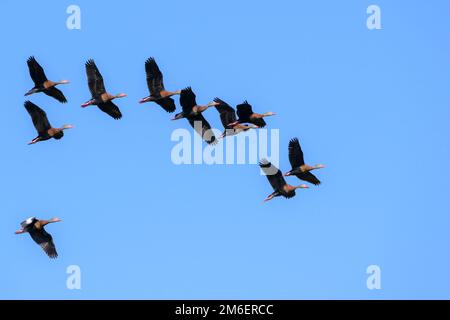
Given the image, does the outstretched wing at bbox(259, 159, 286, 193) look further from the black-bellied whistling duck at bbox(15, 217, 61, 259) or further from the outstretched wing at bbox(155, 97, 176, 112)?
the black-bellied whistling duck at bbox(15, 217, 61, 259)

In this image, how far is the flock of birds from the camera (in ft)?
140

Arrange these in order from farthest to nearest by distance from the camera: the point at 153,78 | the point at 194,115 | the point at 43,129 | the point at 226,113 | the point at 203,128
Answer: the point at 226,113
the point at 203,128
the point at 194,115
the point at 43,129
the point at 153,78

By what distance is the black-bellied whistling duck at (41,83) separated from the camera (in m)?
43.0

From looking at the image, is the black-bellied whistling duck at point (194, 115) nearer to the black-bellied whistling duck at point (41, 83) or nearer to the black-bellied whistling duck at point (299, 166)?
the black-bellied whistling duck at point (299, 166)

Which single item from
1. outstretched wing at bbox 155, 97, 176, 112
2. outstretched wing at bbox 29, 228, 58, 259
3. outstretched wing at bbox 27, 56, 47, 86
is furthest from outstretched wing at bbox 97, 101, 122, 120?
outstretched wing at bbox 29, 228, 58, 259

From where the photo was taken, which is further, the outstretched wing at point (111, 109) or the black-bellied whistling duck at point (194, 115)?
the outstretched wing at point (111, 109)

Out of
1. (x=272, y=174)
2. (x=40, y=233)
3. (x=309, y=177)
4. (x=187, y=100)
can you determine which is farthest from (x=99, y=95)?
(x=309, y=177)

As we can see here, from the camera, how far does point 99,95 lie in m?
43.7

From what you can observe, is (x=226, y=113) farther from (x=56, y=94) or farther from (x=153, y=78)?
(x=56, y=94)

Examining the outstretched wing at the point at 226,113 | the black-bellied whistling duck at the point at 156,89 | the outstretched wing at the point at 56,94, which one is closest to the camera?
the black-bellied whistling duck at the point at 156,89

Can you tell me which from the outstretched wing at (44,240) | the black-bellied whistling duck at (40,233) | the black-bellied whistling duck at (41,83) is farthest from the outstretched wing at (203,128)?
the outstretched wing at (44,240)

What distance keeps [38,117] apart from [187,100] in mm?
5543

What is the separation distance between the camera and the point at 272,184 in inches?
1695

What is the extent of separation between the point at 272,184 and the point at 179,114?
4.40 m
